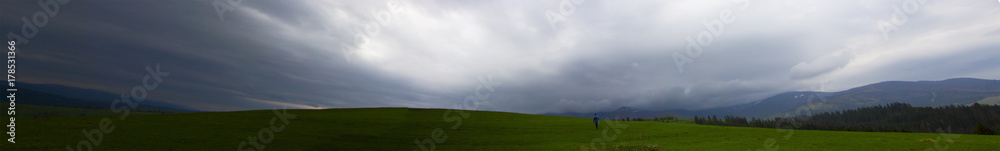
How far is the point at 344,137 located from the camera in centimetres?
3625

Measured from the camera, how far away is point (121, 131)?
107 ft

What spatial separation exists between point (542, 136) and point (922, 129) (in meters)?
230

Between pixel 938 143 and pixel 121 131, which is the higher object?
pixel 121 131

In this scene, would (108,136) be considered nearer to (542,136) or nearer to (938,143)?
(542,136)

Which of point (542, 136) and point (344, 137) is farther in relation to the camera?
point (542, 136)

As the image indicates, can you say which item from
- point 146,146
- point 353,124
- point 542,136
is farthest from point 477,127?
point 146,146

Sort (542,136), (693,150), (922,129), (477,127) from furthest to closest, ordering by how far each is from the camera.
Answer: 1. (922,129)
2. (477,127)
3. (542,136)
4. (693,150)

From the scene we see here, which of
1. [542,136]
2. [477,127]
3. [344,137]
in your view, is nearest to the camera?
[344,137]

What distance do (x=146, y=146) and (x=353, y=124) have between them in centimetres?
2100

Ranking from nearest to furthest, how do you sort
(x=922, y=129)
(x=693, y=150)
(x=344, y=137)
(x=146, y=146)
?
(x=146, y=146) < (x=693, y=150) < (x=344, y=137) < (x=922, y=129)

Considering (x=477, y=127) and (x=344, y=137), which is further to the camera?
(x=477, y=127)

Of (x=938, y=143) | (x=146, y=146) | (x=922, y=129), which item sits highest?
(x=146, y=146)

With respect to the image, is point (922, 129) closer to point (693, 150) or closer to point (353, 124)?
point (693, 150)

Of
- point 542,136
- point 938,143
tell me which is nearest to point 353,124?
point 542,136
